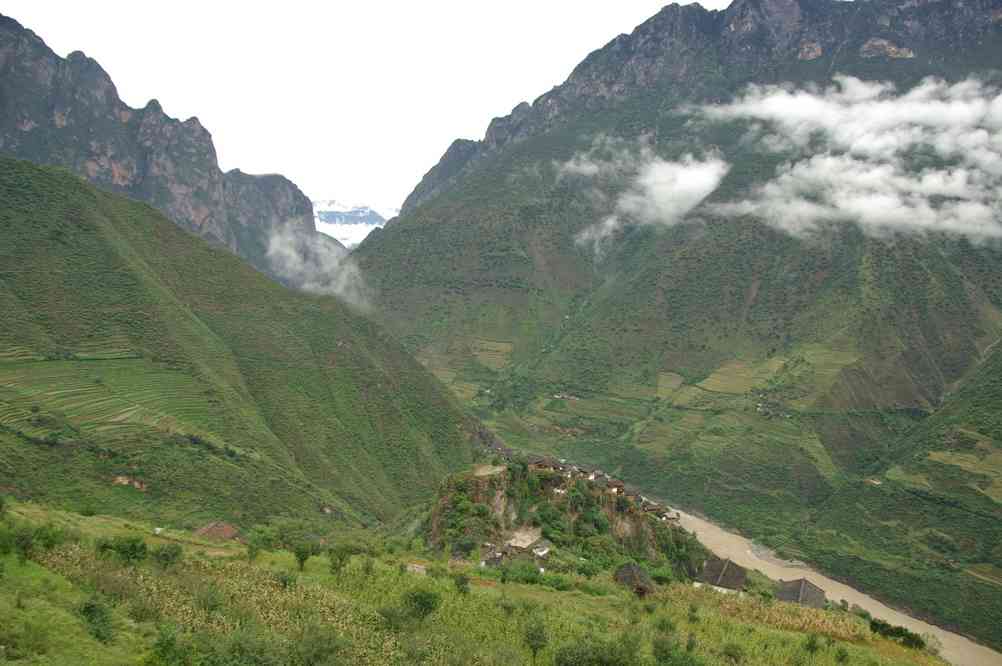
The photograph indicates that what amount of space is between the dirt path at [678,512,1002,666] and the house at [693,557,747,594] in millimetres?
19944

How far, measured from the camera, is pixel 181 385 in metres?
89.8

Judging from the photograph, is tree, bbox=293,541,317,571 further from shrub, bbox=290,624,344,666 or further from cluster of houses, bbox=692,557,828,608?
cluster of houses, bbox=692,557,828,608

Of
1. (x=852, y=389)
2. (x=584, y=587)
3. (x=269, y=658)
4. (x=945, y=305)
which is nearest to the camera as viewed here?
(x=269, y=658)

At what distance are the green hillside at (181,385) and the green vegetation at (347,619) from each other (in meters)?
24.3

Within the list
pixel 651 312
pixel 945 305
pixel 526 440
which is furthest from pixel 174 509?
pixel 945 305

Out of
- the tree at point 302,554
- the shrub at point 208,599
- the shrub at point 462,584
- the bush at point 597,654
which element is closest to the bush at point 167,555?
the tree at point 302,554

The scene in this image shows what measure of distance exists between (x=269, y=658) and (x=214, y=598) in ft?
25.3

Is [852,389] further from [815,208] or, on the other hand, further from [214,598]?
[214,598]

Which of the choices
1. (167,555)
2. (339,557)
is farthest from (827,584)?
(167,555)

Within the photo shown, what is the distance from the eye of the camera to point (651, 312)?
189250 mm

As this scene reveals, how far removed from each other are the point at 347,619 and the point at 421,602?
4256 mm

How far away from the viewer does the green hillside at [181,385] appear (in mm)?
71562

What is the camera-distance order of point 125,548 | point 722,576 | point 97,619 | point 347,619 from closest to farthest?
point 97,619
point 347,619
point 125,548
point 722,576

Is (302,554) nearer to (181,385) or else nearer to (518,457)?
(518,457)
